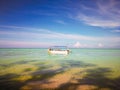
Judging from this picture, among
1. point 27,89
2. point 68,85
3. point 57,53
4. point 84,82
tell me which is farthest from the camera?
point 57,53

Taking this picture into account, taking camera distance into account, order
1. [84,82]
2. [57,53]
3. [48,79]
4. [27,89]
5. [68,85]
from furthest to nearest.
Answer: [57,53]
[48,79]
[84,82]
[68,85]
[27,89]

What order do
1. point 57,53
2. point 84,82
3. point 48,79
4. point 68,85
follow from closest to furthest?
point 68,85, point 84,82, point 48,79, point 57,53

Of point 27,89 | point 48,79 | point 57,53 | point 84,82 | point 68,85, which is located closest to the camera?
point 27,89

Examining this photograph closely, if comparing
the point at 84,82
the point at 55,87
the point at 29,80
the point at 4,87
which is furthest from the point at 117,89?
the point at 4,87

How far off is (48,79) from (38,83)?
0.84 m

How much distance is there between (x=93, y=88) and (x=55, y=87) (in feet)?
5.04

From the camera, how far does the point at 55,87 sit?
20.3 ft

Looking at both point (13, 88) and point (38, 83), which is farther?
point (38, 83)

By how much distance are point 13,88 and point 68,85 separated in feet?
7.36

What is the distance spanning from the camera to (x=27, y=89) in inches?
235

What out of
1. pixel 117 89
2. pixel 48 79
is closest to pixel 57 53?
pixel 48 79

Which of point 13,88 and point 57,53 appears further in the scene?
point 57,53

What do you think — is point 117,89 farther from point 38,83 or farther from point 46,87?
point 38,83

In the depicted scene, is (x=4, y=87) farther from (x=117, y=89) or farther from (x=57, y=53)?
(x=57, y=53)
